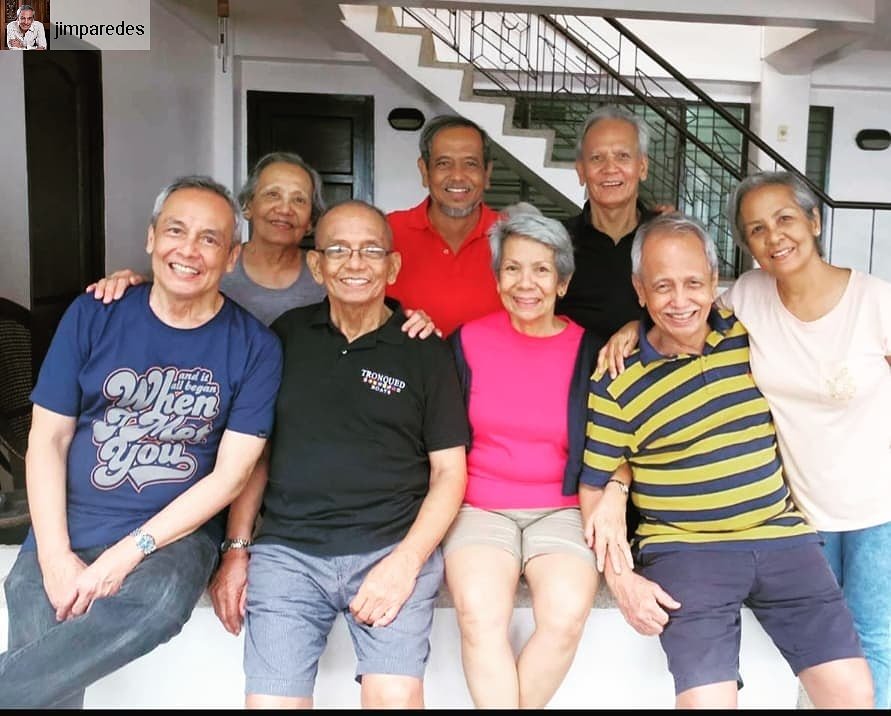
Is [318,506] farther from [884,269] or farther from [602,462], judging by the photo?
[884,269]

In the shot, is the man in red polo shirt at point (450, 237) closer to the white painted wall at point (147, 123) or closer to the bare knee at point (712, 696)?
the bare knee at point (712, 696)

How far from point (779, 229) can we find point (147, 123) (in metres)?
4.18

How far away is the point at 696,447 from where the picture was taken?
1880 mm

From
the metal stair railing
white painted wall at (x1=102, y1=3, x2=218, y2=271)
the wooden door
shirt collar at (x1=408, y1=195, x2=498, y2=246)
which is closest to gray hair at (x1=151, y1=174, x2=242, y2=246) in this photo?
shirt collar at (x1=408, y1=195, x2=498, y2=246)

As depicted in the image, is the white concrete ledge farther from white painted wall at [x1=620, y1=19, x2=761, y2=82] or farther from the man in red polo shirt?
white painted wall at [x1=620, y1=19, x2=761, y2=82]

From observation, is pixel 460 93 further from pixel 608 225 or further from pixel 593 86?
pixel 608 225

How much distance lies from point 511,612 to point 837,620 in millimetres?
695

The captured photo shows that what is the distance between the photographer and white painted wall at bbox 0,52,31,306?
378cm

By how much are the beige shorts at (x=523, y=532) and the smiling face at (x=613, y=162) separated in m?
0.97

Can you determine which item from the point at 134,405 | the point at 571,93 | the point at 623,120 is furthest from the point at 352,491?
the point at 571,93

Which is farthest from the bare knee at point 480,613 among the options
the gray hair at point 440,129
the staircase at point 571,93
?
the staircase at point 571,93

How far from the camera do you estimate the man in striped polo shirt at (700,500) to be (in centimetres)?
174

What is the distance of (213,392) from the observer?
1.82 metres

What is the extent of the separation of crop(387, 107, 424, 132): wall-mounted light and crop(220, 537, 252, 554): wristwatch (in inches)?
222
